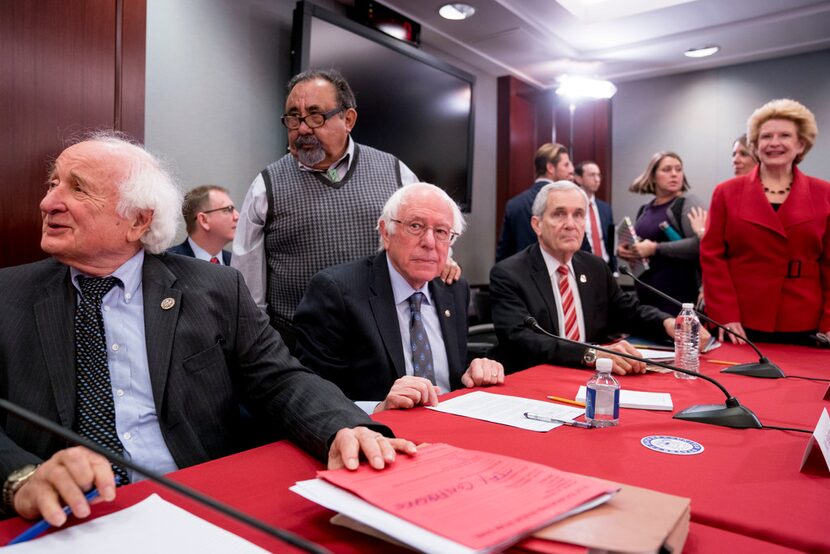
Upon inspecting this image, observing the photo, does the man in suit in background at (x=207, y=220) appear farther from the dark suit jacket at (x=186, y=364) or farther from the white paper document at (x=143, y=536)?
the white paper document at (x=143, y=536)

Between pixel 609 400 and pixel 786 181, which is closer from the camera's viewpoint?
pixel 609 400

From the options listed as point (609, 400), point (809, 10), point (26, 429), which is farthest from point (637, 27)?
point (26, 429)

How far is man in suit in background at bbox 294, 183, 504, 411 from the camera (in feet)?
5.68

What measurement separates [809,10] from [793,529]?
471 cm

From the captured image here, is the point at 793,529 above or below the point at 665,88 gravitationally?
below

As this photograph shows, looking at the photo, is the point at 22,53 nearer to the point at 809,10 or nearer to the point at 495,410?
the point at 495,410

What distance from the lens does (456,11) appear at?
161 inches

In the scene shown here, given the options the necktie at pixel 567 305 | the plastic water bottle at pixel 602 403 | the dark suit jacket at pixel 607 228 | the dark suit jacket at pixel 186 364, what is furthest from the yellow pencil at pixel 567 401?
the dark suit jacket at pixel 607 228

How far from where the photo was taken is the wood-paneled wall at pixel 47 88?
6.11 ft

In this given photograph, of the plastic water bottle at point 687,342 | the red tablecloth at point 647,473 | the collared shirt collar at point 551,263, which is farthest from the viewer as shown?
the collared shirt collar at point 551,263

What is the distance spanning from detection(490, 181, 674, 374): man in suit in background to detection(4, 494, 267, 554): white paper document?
5.05 feet

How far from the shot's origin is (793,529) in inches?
30.3

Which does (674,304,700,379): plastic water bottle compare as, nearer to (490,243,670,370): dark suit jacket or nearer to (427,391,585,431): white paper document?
(490,243,670,370): dark suit jacket

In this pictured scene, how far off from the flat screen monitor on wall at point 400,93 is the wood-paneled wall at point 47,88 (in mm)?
1338
